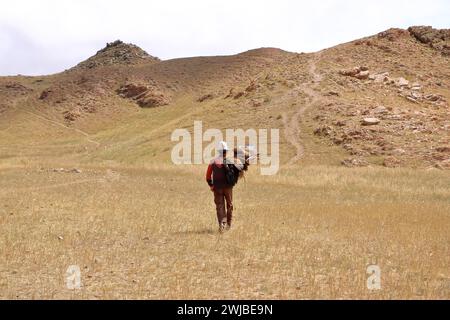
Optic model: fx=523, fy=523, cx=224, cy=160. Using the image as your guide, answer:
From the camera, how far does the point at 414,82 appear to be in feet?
167

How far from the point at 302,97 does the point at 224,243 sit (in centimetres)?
3974

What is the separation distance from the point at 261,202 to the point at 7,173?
1859 cm

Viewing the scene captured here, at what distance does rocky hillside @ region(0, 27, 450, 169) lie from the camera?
37.8 m

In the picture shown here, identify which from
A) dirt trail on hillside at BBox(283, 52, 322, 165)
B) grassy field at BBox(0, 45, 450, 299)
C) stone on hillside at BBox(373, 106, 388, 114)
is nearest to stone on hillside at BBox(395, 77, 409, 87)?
dirt trail on hillside at BBox(283, 52, 322, 165)

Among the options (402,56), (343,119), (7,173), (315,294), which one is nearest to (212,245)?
(315,294)

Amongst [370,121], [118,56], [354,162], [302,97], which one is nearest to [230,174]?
[354,162]

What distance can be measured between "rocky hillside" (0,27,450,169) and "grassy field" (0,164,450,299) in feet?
50.5

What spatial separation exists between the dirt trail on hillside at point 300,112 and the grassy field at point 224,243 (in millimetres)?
15930

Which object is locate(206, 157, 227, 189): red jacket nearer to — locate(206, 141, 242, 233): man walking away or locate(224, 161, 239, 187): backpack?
locate(206, 141, 242, 233): man walking away

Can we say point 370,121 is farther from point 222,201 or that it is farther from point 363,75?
point 222,201

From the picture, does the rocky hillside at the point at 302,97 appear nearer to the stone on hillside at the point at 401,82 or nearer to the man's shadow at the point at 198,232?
the stone on hillside at the point at 401,82

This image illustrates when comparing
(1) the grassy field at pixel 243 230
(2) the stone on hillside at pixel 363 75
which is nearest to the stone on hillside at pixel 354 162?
(1) the grassy field at pixel 243 230

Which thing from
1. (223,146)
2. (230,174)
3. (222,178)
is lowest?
(222,178)

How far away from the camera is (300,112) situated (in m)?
46.3
